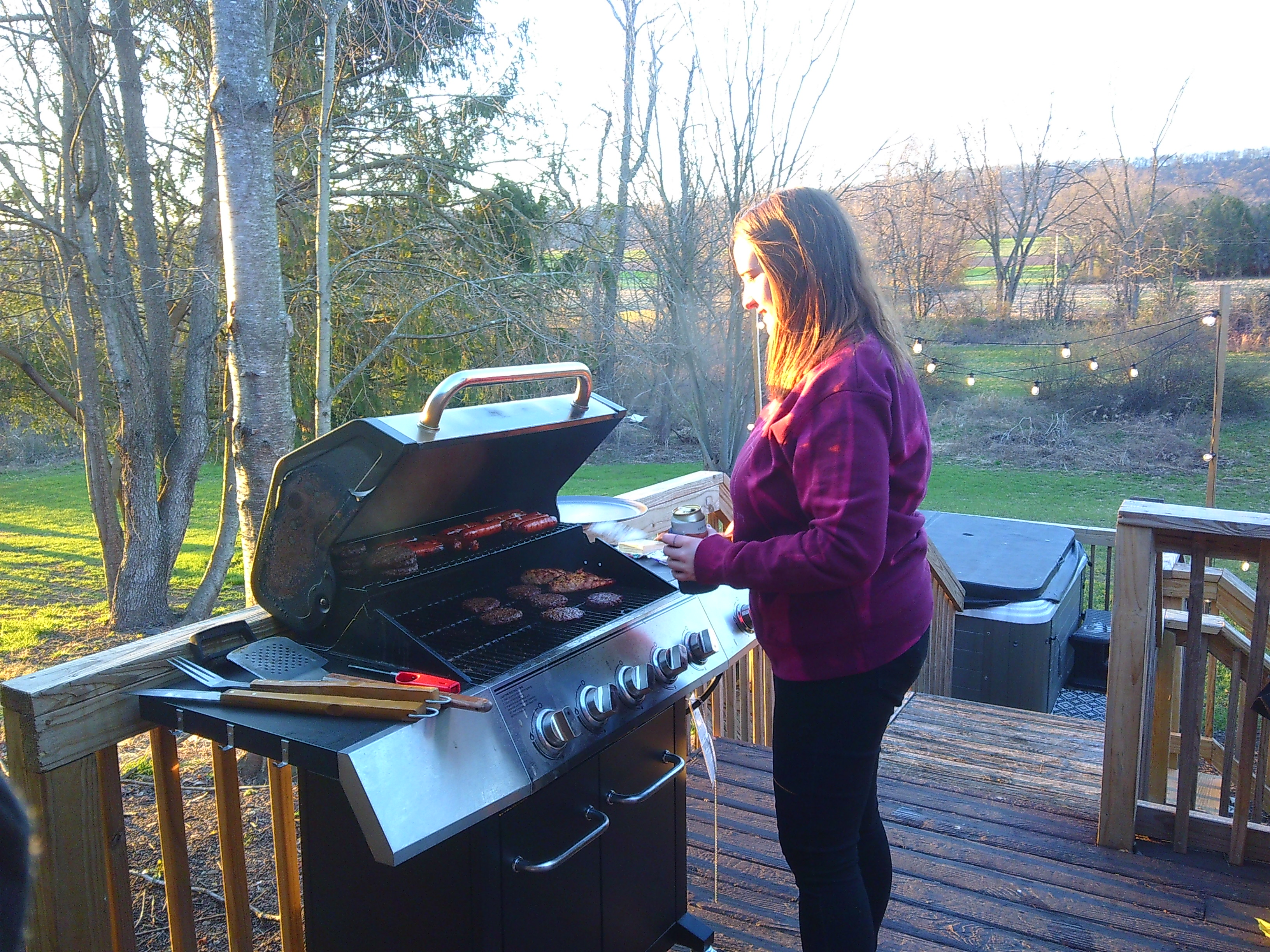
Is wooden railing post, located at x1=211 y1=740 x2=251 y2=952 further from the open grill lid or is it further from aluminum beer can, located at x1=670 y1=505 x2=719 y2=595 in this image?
aluminum beer can, located at x1=670 y1=505 x2=719 y2=595

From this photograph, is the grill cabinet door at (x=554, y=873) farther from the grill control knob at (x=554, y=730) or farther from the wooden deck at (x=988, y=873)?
the wooden deck at (x=988, y=873)

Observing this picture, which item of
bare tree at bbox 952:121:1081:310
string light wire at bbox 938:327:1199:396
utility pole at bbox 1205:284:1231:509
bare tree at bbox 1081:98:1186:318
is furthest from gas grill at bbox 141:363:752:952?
bare tree at bbox 952:121:1081:310

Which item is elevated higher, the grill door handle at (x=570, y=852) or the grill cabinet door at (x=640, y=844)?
the grill door handle at (x=570, y=852)

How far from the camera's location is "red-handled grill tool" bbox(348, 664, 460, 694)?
1.40 metres

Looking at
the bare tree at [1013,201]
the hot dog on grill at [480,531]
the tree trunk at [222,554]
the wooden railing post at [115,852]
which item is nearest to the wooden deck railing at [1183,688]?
the hot dog on grill at [480,531]

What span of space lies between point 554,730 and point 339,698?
36 cm

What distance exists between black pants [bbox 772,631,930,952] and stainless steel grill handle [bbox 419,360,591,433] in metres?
0.78

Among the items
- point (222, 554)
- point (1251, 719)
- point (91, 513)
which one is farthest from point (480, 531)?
point (91, 513)

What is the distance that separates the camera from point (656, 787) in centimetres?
185

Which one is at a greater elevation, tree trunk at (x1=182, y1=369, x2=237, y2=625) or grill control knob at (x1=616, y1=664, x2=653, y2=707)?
grill control knob at (x1=616, y1=664, x2=653, y2=707)

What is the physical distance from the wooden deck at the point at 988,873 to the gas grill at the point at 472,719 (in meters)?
0.49

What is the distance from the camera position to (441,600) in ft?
5.96

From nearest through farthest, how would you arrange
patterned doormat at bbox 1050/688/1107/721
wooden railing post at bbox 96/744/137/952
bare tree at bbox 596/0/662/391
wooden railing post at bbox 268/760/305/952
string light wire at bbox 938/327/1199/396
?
wooden railing post at bbox 96/744/137/952
wooden railing post at bbox 268/760/305/952
patterned doormat at bbox 1050/688/1107/721
bare tree at bbox 596/0/662/391
string light wire at bbox 938/327/1199/396

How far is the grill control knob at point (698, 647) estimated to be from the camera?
1.85 m
